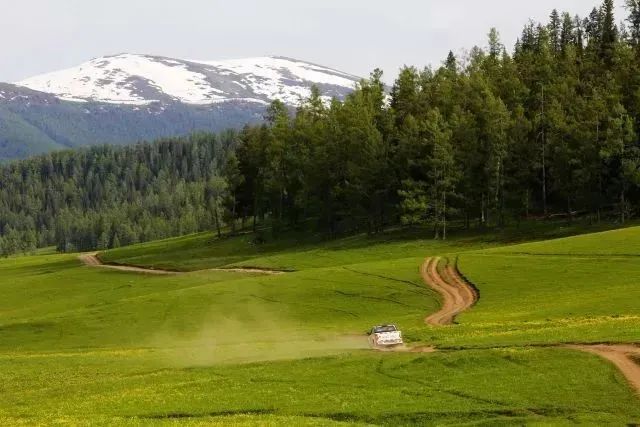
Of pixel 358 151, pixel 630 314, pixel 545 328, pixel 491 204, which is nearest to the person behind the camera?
pixel 545 328

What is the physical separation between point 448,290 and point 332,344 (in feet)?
70.6

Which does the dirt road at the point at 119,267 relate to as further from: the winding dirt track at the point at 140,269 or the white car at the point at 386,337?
the white car at the point at 386,337

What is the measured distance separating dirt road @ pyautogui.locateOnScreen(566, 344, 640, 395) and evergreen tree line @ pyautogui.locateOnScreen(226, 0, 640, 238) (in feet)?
218

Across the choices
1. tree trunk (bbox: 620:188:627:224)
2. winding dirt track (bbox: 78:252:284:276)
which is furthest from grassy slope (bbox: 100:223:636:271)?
tree trunk (bbox: 620:188:627:224)

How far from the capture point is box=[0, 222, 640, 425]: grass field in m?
29.0

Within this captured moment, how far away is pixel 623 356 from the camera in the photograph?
107ft

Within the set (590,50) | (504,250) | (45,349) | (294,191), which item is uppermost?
(590,50)

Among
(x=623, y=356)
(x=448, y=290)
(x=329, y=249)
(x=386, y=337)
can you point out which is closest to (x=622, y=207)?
(x=329, y=249)

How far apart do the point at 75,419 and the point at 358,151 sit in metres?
90.1

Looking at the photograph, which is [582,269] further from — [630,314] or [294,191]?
[294,191]

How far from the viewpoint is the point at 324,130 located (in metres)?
122

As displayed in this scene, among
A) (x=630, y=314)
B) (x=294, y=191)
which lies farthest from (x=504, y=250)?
(x=294, y=191)

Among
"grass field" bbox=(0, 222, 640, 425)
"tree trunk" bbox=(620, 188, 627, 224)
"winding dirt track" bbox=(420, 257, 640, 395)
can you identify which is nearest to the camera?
"grass field" bbox=(0, 222, 640, 425)

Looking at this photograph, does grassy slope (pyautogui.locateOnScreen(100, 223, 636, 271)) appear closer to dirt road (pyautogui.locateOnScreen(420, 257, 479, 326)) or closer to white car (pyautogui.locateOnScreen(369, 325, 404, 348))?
dirt road (pyautogui.locateOnScreen(420, 257, 479, 326))
